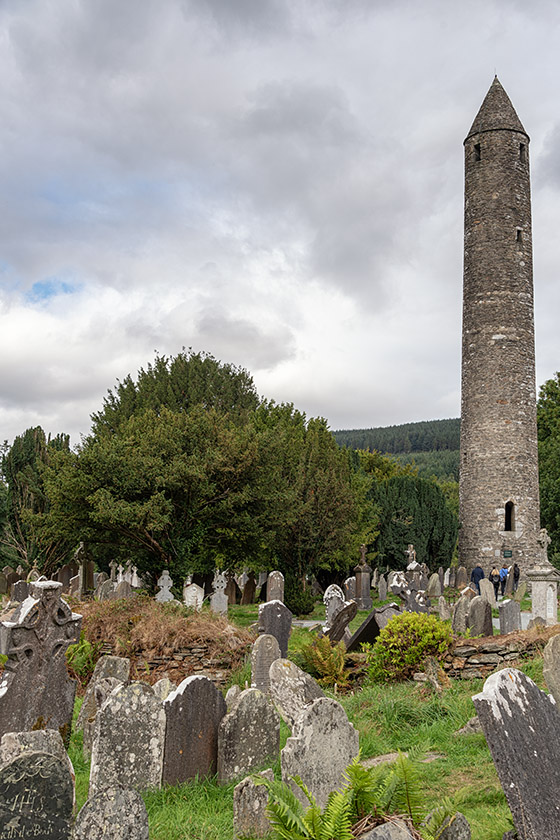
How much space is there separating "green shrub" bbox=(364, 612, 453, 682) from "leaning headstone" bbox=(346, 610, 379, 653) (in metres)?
1.60

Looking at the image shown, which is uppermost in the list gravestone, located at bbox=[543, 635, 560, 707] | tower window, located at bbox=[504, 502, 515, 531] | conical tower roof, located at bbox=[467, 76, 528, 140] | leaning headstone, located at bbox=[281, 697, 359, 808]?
conical tower roof, located at bbox=[467, 76, 528, 140]

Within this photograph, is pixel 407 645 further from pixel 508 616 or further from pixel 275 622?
pixel 508 616

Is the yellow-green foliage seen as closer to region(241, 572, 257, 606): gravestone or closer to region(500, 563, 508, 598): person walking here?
region(241, 572, 257, 606): gravestone

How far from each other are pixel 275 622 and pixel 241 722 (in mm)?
4730

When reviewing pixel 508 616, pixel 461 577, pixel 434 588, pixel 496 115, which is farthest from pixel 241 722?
pixel 496 115

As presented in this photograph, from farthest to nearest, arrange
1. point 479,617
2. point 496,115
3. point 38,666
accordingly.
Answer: point 496,115
point 479,617
point 38,666

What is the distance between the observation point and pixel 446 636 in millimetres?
8344

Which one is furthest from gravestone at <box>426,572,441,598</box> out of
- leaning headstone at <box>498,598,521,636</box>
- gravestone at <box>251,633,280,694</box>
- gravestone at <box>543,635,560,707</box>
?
gravestone at <box>543,635,560,707</box>

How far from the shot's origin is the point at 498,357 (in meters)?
25.8

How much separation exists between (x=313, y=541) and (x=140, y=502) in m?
5.58

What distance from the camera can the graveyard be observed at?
10.5 feet

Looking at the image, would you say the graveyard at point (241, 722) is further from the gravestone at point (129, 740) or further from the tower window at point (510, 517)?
the tower window at point (510, 517)

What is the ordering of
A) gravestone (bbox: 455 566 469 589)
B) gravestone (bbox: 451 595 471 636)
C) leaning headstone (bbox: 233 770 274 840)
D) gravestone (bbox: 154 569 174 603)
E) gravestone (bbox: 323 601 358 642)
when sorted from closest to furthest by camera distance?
leaning headstone (bbox: 233 770 274 840) → gravestone (bbox: 323 601 358 642) → gravestone (bbox: 451 595 471 636) → gravestone (bbox: 154 569 174 603) → gravestone (bbox: 455 566 469 589)

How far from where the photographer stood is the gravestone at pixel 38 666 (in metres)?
5.99
